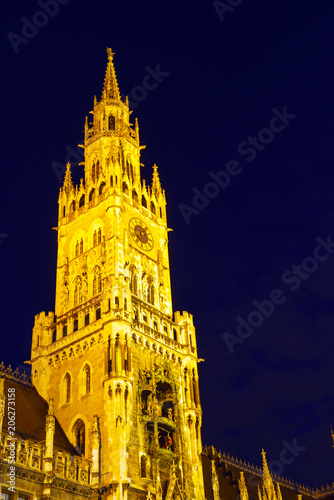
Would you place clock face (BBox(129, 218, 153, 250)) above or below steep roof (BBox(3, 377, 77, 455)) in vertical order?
above

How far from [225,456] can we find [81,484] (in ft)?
95.7

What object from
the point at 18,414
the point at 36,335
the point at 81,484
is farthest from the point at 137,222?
the point at 81,484

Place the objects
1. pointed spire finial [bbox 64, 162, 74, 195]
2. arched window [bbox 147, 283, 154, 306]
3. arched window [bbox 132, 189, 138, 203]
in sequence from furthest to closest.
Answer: pointed spire finial [bbox 64, 162, 74, 195], arched window [bbox 132, 189, 138, 203], arched window [bbox 147, 283, 154, 306]

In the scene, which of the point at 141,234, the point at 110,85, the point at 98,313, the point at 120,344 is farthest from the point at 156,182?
the point at 120,344

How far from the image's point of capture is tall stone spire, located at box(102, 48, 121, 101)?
7575 cm

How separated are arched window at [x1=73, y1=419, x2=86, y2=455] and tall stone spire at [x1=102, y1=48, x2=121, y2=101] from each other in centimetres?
3822

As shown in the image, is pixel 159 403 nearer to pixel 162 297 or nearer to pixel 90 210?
pixel 162 297

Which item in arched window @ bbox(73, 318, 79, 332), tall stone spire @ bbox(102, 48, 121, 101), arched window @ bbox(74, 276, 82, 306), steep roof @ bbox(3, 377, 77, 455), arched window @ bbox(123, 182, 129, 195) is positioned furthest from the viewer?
tall stone spire @ bbox(102, 48, 121, 101)

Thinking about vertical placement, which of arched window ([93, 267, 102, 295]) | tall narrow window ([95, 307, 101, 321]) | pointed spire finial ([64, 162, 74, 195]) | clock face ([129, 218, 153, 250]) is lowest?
tall narrow window ([95, 307, 101, 321])

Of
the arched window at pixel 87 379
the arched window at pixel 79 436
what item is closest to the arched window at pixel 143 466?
the arched window at pixel 79 436

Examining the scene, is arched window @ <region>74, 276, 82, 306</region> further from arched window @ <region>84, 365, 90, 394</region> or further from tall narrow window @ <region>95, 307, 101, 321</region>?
arched window @ <region>84, 365, 90, 394</region>

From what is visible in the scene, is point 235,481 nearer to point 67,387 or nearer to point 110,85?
point 67,387

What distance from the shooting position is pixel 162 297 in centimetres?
6275

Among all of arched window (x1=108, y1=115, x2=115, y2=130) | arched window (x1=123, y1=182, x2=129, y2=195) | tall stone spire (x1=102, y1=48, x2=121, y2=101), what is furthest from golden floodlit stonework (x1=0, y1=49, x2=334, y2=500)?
tall stone spire (x1=102, y1=48, x2=121, y2=101)
